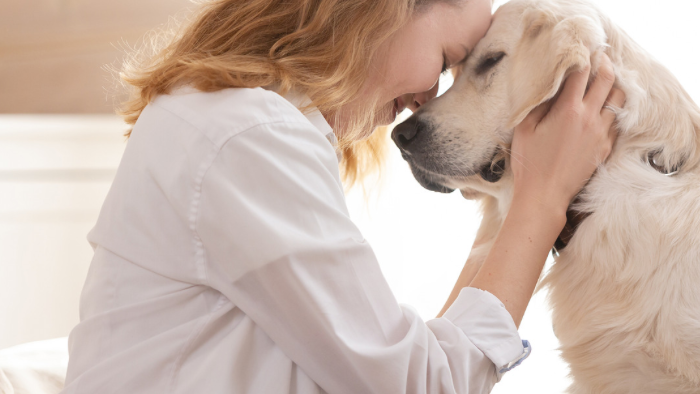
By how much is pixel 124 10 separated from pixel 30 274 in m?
1.40

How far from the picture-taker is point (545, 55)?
104 cm

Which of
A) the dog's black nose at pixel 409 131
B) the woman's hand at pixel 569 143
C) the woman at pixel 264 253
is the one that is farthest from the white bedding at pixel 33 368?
the woman's hand at pixel 569 143

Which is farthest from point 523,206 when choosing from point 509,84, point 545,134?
point 509,84

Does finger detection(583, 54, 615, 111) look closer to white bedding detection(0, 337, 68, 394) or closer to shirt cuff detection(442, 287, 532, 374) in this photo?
shirt cuff detection(442, 287, 532, 374)

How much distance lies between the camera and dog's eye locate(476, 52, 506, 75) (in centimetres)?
115

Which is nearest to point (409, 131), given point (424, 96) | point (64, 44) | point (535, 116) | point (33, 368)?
point (424, 96)

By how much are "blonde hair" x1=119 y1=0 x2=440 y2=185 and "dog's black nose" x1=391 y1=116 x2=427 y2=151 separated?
205 millimetres

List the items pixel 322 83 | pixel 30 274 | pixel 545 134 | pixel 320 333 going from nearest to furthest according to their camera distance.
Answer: pixel 320 333 → pixel 322 83 → pixel 545 134 → pixel 30 274

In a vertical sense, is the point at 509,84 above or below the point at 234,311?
above

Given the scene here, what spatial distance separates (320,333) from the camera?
737mm

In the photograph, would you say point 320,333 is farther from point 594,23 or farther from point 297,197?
point 594,23

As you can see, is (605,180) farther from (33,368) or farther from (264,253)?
(33,368)

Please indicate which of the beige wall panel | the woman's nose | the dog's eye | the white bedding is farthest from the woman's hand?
the beige wall panel

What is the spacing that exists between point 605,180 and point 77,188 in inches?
120
